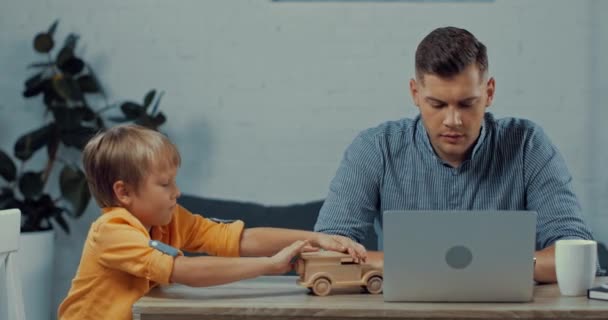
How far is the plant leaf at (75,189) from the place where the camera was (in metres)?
3.66

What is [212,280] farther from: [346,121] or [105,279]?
[346,121]

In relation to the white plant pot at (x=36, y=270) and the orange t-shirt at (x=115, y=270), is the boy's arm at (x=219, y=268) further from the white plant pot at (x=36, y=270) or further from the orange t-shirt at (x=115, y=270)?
the white plant pot at (x=36, y=270)

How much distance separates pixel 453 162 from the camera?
7.48 feet

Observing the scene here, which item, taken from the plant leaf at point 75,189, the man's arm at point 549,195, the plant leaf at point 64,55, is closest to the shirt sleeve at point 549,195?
the man's arm at point 549,195

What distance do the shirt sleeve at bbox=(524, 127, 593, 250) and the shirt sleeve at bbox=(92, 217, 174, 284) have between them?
91cm

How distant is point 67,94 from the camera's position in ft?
12.0

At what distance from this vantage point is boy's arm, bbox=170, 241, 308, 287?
5.59ft

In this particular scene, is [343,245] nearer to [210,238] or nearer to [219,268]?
[219,268]

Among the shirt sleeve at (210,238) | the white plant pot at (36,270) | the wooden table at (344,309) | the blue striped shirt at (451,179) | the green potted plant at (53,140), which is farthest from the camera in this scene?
the green potted plant at (53,140)

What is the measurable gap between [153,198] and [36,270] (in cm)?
192

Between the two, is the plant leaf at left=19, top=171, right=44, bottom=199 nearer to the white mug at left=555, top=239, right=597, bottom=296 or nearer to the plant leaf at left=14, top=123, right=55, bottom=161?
the plant leaf at left=14, top=123, right=55, bottom=161

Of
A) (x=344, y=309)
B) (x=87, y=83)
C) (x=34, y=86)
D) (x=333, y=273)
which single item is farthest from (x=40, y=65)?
(x=344, y=309)

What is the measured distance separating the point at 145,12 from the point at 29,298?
1184 millimetres

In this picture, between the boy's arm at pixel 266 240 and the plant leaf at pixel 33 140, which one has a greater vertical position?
the plant leaf at pixel 33 140
